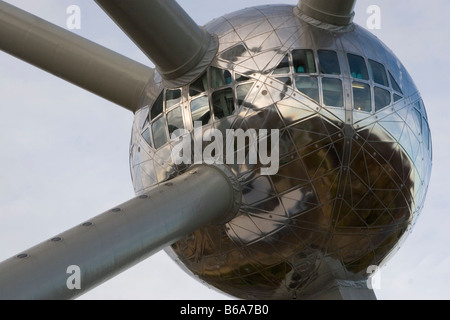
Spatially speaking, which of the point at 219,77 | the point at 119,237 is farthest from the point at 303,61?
the point at 119,237

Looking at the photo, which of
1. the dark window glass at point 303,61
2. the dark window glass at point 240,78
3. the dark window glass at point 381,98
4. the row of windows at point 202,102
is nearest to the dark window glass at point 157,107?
the row of windows at point 202,102

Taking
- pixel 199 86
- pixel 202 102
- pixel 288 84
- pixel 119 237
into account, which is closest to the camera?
pixel 119 237

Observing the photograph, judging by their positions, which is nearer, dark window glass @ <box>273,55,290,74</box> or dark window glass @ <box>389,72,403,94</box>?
A: dark window glass @ <box>273,55,290,74</box>

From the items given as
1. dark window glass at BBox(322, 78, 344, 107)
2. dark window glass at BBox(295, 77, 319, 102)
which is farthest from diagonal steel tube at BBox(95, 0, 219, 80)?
dark window glass at BBox(322, 78, 344, 107)

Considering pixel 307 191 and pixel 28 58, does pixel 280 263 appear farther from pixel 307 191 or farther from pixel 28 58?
pixel 28 58

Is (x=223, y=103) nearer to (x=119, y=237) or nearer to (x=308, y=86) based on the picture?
(x=308, y=86)

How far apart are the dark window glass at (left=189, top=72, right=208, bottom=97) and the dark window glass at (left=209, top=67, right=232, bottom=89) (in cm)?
8

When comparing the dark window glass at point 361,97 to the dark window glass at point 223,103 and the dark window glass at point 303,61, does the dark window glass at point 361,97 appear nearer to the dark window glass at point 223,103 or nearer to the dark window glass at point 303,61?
the dark window glass at point 303,61

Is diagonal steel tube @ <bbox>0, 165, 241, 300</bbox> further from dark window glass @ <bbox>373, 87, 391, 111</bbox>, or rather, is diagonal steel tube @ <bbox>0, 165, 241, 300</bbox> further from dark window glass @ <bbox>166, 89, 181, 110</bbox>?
dark window glass @ <bbox>373, 87, 391, 111</bbox>

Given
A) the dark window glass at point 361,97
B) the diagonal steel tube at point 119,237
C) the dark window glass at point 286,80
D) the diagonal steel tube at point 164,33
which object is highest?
the diagonal steel tube at point 164,33

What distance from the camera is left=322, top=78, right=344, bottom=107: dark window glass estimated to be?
25.4 feet

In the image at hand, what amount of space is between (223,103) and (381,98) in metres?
1.84

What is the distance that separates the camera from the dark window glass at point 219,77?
7879 millimetres

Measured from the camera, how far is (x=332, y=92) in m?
7.81
